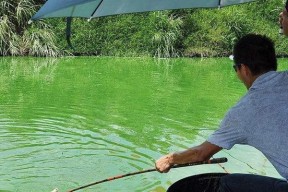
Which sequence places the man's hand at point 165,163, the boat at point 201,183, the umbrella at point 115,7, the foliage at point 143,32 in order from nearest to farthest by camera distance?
the man's hand at point 165,163 → the boat at point 201,183 → the umbrella at point 115,7 → the foliage at point 143,32

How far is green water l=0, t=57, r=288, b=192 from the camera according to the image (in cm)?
409

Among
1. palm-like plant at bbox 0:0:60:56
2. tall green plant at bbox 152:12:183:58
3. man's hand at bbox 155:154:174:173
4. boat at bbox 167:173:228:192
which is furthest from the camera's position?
tall green plant at bbox 152:12:183:58

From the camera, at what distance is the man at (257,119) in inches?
70.3

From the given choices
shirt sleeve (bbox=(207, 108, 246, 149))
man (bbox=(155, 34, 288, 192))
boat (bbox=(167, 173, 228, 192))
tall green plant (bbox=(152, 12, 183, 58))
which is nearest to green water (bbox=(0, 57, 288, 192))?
boat (bbox=(167, 173, 228, 192))

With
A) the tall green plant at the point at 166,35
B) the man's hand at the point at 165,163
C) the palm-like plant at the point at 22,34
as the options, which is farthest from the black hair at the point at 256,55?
the tall green plant at the point at 166,35

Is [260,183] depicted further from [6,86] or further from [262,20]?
[262,20]

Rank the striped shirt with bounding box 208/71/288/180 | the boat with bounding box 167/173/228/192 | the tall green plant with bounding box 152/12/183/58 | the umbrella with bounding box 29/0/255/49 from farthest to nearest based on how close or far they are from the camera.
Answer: the tall green plant with bounding box 152/12/183/58
the umbrella with bounding box 29/0/255/49
the boat with bounding box 167/173/228/192
the striped shirt with bounding box 208/71/288/180

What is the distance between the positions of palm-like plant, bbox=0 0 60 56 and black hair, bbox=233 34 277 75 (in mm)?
11704

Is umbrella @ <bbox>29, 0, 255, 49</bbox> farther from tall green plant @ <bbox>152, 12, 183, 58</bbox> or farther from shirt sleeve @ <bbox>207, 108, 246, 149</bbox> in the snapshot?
tall green plant @ <bbox>152, 12, 183, 58</bbox>

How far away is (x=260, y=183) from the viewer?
2008 millimetres

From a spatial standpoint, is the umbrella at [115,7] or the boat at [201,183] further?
the umbrella at [115,7]

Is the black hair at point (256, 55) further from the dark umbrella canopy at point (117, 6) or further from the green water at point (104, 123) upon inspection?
the green water at point (104, 123)

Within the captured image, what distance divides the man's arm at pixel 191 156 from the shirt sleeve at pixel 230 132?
2.7 inches

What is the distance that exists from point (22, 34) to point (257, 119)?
13055mm
